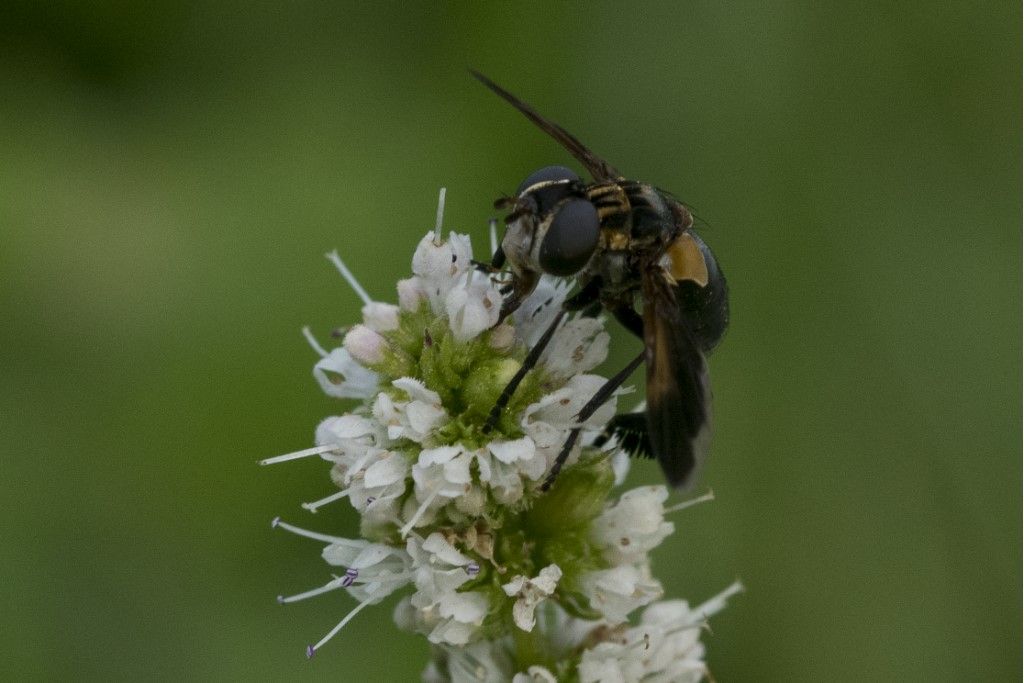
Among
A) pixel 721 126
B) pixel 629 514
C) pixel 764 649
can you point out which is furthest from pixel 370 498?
pixel 721 126

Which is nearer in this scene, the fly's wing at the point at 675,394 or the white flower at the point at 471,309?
the fly's wing at the point at 675,394

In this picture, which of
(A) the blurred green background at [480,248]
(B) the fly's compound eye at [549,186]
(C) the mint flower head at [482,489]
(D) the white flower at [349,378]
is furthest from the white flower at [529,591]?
(A) the blurred green background at [480,248]

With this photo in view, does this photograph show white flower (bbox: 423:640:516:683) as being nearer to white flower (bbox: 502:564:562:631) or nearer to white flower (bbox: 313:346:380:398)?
white flower (bbox: 502:564:562:631)

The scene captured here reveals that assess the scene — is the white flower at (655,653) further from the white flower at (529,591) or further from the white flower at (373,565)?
the white flower at (373,565)

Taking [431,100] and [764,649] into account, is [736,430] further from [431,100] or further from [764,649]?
[431,100]

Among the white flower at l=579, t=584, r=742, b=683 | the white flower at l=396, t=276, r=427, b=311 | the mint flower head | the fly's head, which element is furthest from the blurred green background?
the fly's head

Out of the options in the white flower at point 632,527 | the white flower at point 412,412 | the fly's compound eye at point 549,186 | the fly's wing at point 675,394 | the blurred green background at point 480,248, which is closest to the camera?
the fly's wing at point 675,394
